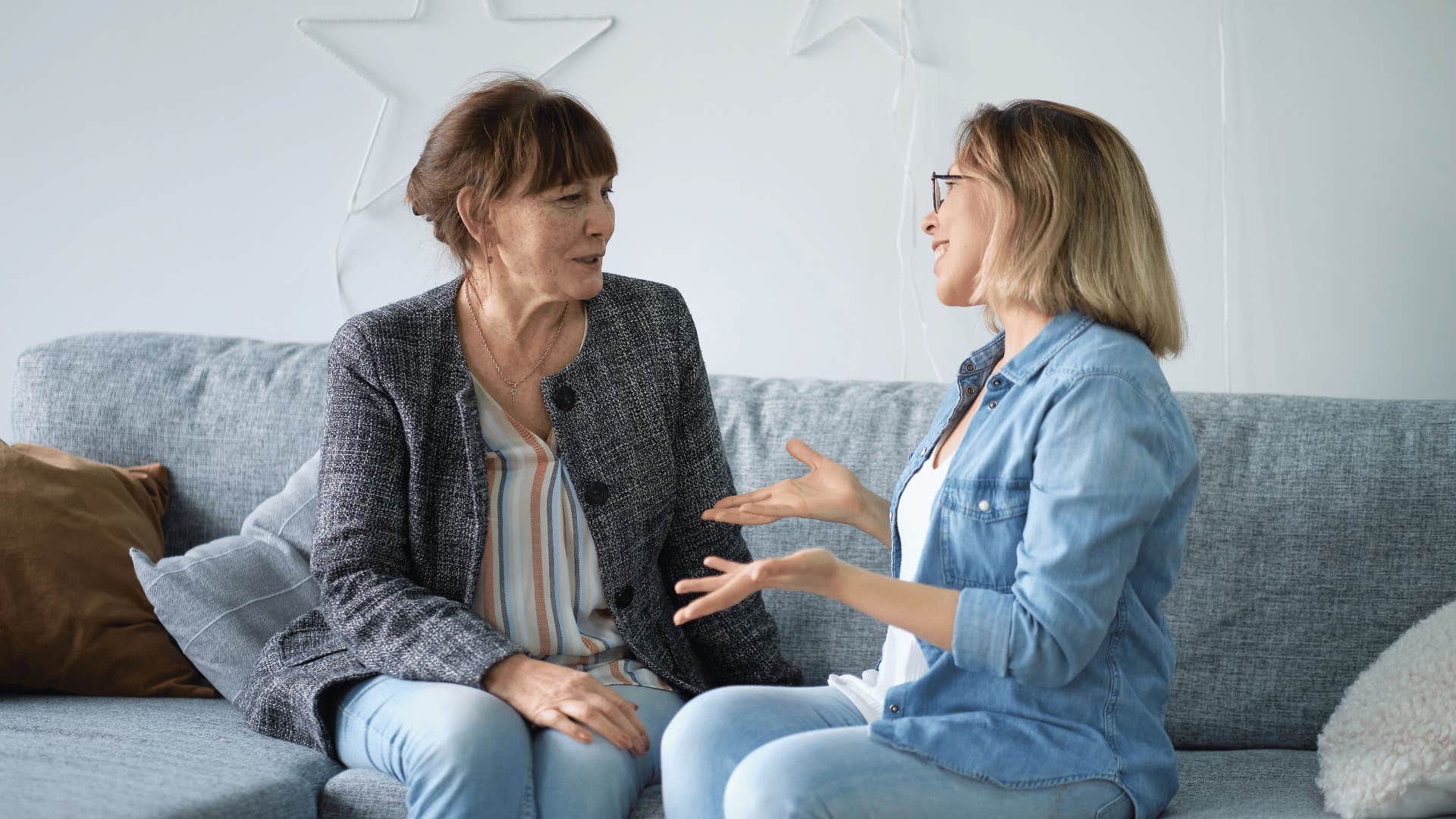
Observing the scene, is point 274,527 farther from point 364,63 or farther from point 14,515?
point 364,63

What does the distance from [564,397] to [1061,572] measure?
2.41 feet

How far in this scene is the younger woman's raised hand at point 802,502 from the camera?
1.51m

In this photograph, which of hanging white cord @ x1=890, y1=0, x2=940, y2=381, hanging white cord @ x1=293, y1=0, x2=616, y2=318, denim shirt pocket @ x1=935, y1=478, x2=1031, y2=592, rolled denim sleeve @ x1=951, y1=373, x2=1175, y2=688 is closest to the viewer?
rolled denim sleeve @ x1=951, y1=373, x2=1175, y2=688

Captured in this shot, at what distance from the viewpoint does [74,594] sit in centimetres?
179

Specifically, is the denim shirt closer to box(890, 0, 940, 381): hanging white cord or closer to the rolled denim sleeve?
the rolled denim sleeve

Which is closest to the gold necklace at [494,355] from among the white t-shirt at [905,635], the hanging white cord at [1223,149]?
the white t-shirt at [905,635]

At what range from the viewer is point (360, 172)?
8.19 ft

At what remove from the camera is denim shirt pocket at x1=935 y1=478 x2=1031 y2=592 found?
1257mm

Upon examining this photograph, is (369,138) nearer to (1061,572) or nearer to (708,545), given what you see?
(708,545)

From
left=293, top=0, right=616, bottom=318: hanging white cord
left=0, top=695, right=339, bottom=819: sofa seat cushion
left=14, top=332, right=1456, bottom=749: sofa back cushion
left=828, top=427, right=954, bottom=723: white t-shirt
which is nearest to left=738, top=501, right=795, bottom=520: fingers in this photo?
left=828, top=427, right=954, bottom=723: white t-shirt

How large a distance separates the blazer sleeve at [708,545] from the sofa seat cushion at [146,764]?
0.51 m

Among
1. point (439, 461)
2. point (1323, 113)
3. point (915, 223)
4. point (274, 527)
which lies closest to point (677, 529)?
point (439, 461)

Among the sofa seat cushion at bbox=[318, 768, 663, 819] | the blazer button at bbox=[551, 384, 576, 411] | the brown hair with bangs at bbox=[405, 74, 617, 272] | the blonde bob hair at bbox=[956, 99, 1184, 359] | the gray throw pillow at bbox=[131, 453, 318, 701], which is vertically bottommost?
the sofa seat cushion at bbox=[318, 768, 663, 819]

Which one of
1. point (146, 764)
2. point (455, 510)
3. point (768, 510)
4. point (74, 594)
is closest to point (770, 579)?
point (768, 510)
